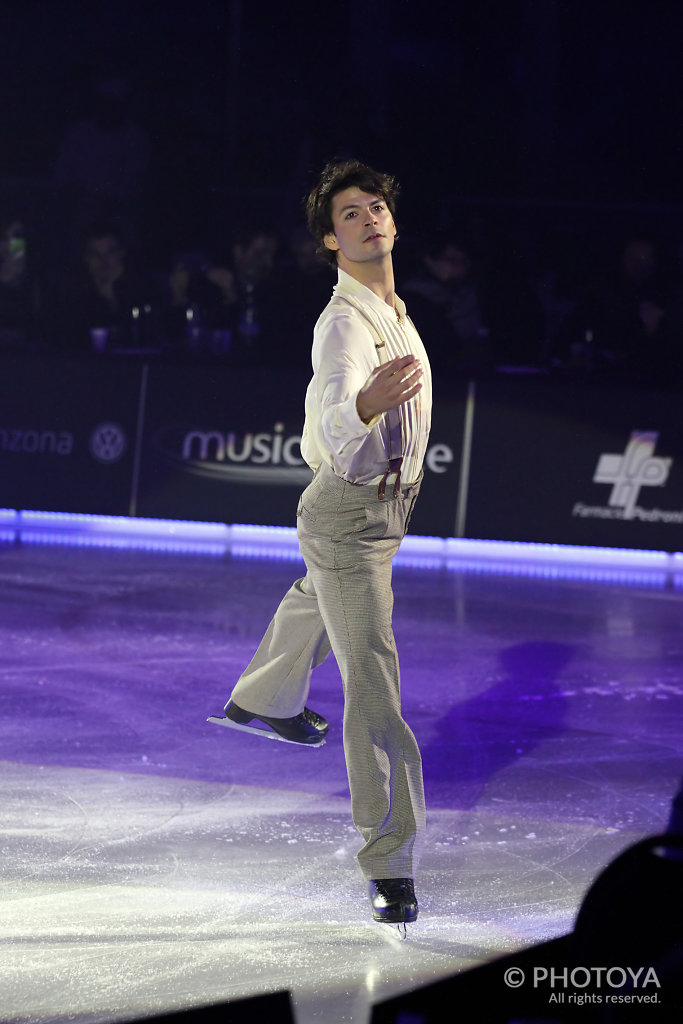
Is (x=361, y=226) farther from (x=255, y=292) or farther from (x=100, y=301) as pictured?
(x=100, y=301)

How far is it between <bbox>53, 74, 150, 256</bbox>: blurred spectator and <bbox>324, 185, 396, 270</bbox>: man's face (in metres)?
9.40

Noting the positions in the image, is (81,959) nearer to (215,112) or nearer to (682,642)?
(682,642)

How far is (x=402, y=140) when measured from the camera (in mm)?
12914

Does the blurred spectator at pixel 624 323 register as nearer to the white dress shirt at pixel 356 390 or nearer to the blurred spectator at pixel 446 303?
the blurred spectator at pixel 446 303

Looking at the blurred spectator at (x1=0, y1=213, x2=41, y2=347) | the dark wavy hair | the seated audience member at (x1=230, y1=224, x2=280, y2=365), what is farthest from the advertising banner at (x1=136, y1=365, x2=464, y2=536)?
the dark wavy hair

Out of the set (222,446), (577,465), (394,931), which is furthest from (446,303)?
(394,931)

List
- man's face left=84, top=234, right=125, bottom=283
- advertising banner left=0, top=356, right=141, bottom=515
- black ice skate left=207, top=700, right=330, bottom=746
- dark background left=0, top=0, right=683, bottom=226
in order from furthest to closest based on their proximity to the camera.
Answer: dark background left=0, top=0, right=683, bottom=226 → man's face left=84, top=234, right=125, bottom=283 → advertising banner left=0, top=356, right=141, bottom=515 → black ice skate left=207, top=700, right=330, bottom=746

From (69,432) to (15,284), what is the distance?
238cm

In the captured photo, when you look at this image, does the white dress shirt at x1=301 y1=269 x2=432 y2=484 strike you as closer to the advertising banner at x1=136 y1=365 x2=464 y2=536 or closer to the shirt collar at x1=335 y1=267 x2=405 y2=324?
the shirt collar at x1=335 y1=267 x2=405 y2=324

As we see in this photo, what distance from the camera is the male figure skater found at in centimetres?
319

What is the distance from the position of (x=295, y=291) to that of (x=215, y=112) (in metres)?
3.62

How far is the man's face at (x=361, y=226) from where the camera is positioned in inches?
133

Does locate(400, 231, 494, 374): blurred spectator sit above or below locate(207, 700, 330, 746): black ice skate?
above

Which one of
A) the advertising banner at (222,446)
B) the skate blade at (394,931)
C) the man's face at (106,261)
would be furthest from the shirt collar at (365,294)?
the man's face at (106,261)
